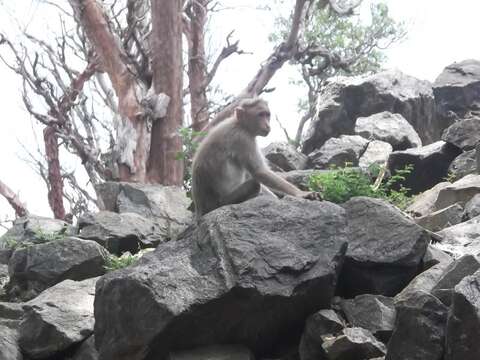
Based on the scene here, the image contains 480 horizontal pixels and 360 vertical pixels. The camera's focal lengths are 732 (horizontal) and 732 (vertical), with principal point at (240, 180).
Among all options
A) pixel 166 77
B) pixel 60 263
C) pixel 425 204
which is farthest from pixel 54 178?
pixel 425 204

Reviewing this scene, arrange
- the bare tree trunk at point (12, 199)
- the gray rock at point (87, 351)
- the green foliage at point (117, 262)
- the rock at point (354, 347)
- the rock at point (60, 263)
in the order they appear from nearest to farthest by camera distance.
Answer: the rock at point (354, 347)
the gray rock at point (87, 351)
the green foliage at point (117, 262)
the rock at point (60, 263)
the bare tree trunk at point (12, 199)

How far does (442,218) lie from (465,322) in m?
4.69

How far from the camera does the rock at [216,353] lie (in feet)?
22.5

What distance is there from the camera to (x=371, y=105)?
16.5 m

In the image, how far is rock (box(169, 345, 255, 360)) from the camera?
6.85 meters

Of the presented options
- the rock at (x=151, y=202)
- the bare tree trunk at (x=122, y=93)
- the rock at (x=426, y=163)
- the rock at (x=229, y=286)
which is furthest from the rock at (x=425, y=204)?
the bare tree trunk at (x=122, y=93)

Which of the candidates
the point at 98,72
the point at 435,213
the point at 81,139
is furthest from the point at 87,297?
the point at 98,72

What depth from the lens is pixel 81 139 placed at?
60.6 feet

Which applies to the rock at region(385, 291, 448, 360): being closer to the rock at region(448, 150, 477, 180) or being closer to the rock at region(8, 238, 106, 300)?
the rock at region(8, 238, 106, 300)

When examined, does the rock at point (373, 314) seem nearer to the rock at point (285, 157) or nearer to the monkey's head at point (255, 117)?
the monkey's head at point (255, 117)

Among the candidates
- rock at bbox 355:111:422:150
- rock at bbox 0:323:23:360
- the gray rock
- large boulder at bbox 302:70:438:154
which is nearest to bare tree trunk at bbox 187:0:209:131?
large boulder at bbox 302:70:438:154

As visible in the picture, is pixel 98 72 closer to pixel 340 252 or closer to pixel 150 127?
pixel 150 127

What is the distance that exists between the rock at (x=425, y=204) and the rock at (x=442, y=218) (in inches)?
24.1

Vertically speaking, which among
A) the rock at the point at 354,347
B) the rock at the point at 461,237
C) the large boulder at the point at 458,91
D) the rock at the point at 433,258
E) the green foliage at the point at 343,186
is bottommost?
the rock at the point at 354,347
